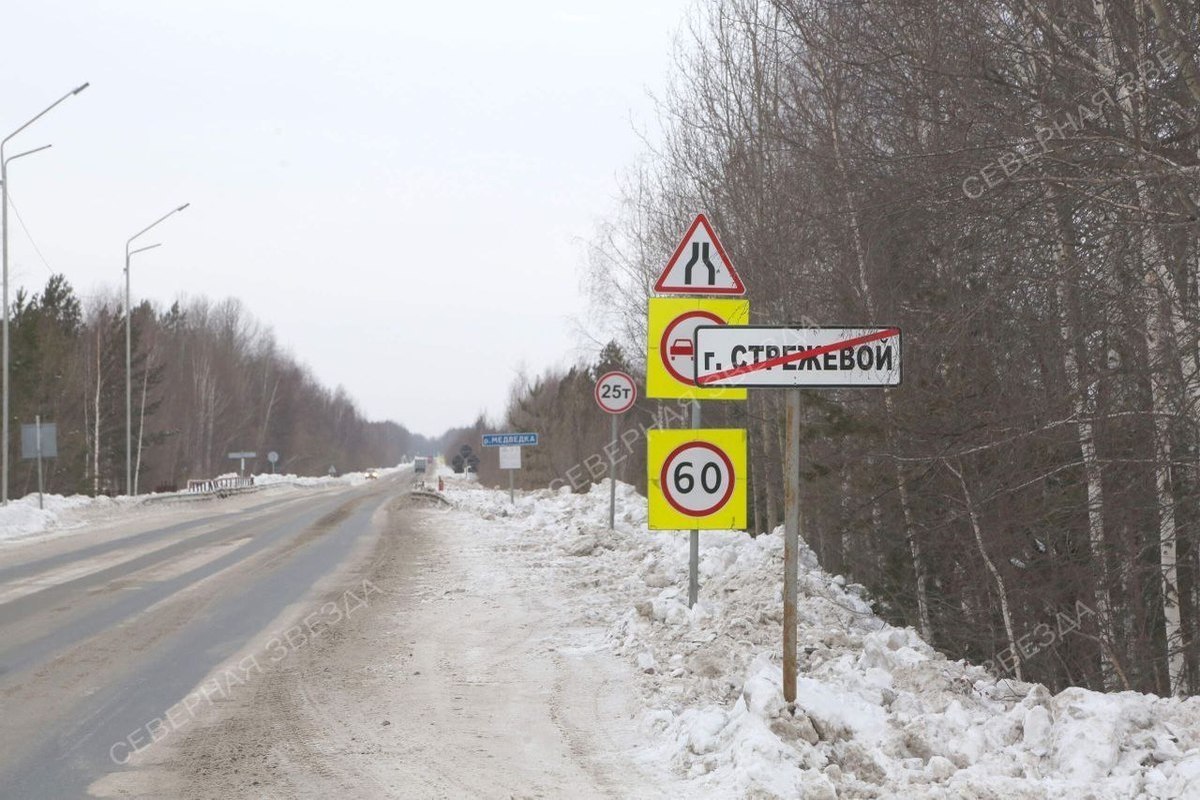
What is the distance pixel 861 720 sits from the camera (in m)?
5.50

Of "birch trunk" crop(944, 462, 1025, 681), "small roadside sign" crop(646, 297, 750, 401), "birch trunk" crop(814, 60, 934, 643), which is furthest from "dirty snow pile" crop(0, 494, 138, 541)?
"birch trunk" crop(944, 462, 1025, 681)

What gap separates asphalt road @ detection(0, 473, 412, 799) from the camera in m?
6.21

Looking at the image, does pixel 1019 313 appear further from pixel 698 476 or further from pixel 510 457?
pixel 510 457

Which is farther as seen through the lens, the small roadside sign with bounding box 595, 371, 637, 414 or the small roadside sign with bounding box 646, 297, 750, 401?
the small roadside sign with bounding box 595, 371, 637, 414

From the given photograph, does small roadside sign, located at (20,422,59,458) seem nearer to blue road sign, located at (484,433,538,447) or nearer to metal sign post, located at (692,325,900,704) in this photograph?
blue road sign, located at (484,433,538,447)

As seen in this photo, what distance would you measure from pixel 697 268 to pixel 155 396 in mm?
79135

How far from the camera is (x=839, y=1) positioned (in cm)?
682

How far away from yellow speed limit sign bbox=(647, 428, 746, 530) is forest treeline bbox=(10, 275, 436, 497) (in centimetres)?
4471

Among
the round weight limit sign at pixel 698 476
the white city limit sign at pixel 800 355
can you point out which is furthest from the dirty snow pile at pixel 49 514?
the white city limit sign at pixel 800 355

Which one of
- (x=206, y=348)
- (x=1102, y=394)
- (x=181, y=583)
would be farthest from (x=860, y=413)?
(x=206, y=348)

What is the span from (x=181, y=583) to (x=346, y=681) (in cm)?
662

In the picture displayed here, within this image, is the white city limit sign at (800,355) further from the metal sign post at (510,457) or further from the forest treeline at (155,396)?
the forest treeline at (155,396)

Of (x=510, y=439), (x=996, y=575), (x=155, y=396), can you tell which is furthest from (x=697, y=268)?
(x=155, y=396)

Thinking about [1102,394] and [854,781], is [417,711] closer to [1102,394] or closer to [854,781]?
[854,781]
